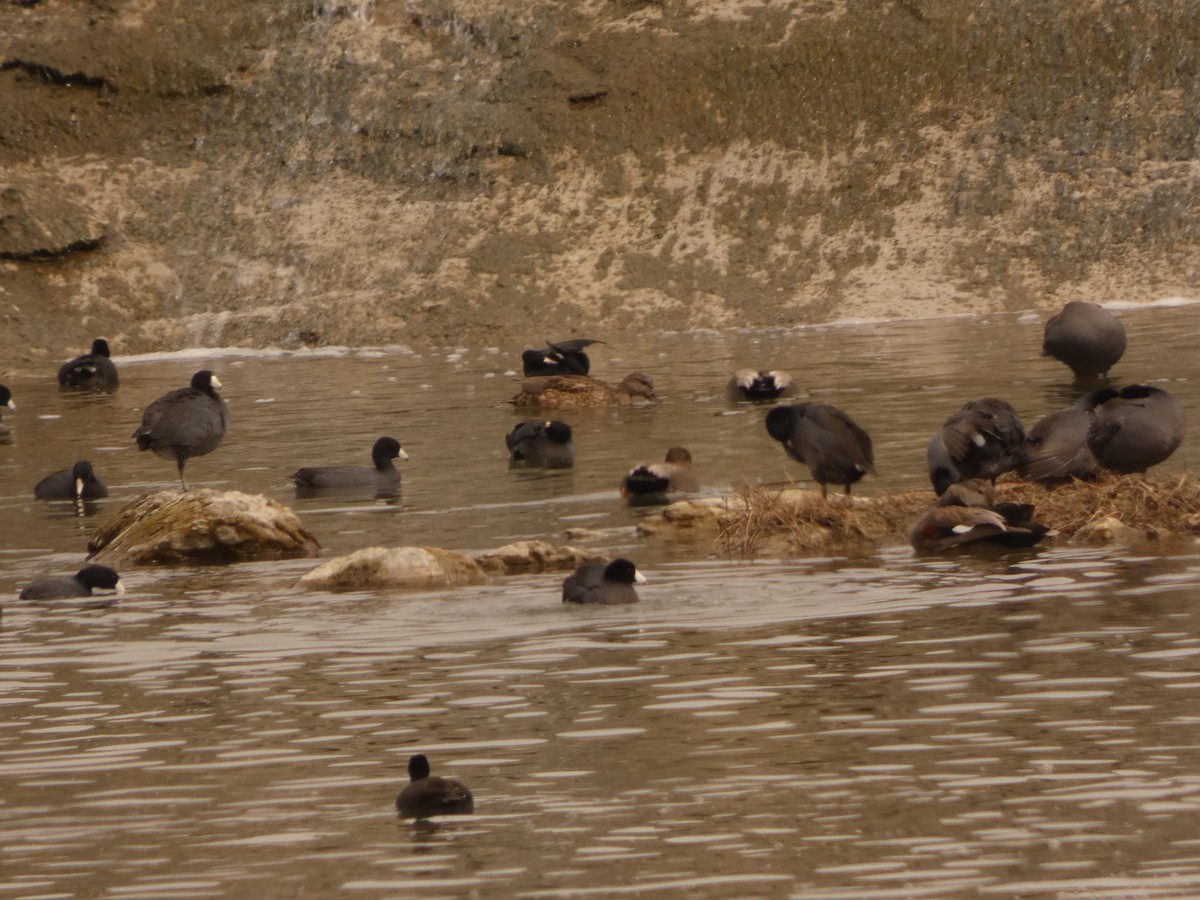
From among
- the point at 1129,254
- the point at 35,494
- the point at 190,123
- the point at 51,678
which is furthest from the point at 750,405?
the point at 190,123

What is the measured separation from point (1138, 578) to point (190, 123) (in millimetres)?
43045

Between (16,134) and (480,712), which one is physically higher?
(16,134)

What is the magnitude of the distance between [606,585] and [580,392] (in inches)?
598

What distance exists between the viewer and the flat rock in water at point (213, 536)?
17141 millimetres

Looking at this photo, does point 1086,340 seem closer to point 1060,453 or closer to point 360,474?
point 360,474

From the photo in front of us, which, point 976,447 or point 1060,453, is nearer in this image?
point 976,447

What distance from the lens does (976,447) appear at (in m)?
16.5

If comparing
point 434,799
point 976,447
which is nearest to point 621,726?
point 434,799

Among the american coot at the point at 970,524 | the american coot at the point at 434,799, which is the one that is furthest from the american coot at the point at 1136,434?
the american coot at the point at 434,799

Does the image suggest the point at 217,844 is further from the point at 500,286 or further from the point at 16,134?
the point at 16,134

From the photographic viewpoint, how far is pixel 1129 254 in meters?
47.2

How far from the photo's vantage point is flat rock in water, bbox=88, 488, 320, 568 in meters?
17.1

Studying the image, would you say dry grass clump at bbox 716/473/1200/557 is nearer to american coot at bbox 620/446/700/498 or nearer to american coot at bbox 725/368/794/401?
american coot at bbox 620/446/700/498

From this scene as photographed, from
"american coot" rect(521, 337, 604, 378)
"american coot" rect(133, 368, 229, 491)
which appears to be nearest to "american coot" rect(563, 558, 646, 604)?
"american coot" rect(133, 368, 229, 491)
